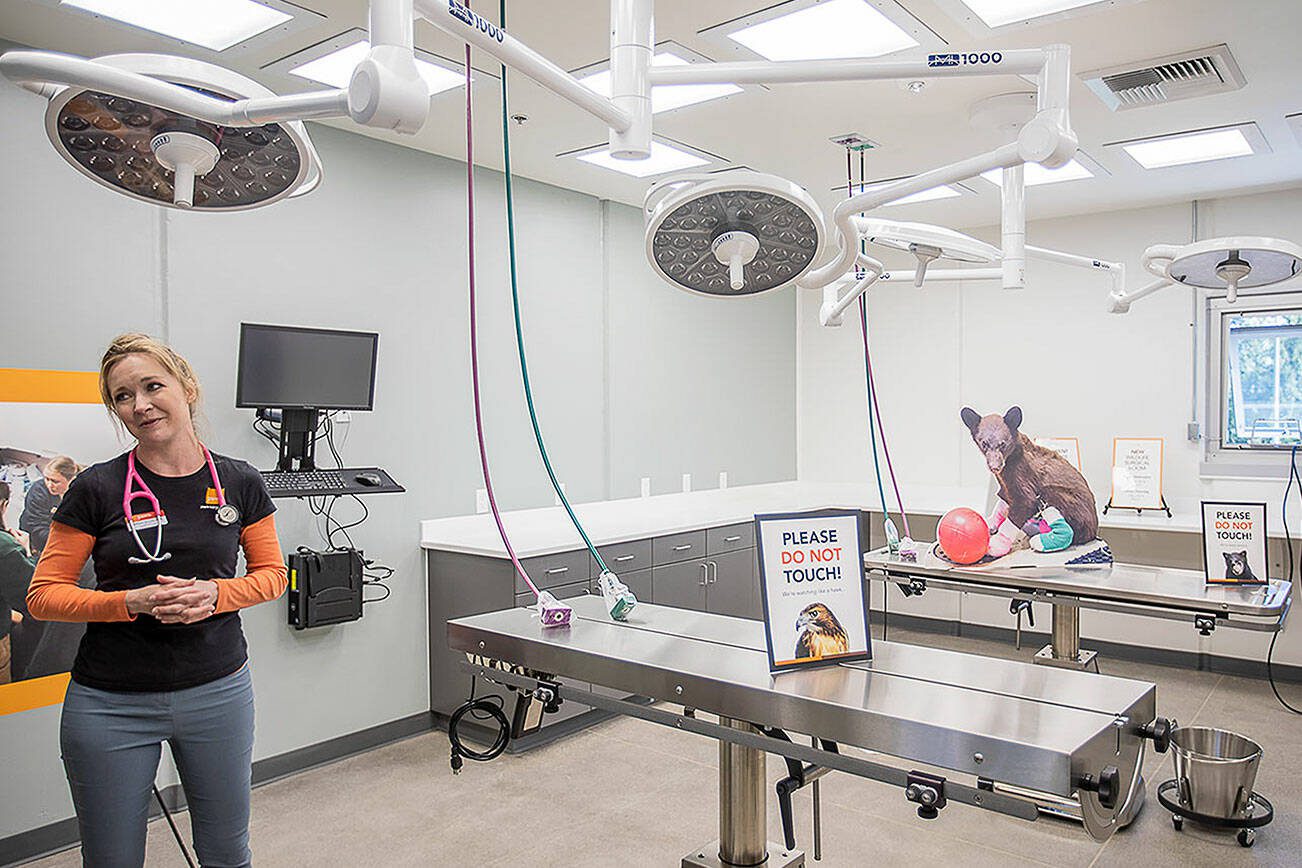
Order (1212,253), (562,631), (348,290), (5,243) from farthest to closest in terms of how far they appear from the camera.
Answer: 1. (348,290)
2. (5,243)
3. (1212,253)
4. (562,631)

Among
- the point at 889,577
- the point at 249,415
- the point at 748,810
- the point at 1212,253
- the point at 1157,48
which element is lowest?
the point at 748,810

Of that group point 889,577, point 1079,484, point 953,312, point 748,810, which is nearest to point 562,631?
point 748,810

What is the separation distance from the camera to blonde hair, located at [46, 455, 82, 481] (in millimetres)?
3186

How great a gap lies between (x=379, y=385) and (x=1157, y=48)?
10.5 ft

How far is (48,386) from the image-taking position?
10.3 ft

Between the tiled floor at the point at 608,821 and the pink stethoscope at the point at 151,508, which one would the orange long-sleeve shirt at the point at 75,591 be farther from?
the tiled floor at the point at 608,821

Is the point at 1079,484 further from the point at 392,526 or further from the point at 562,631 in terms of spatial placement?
the point at 392,526

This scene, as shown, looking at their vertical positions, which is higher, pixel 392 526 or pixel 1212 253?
pixel 1212 253

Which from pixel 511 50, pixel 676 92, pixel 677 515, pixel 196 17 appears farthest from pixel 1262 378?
pixel 196 17

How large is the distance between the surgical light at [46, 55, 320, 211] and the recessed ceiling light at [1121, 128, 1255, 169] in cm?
389

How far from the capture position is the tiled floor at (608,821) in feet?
10.3

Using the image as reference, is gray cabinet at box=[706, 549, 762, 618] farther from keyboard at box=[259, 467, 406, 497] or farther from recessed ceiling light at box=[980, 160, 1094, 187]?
recessed ceiling light at box=[980, 160, 1094, 187]

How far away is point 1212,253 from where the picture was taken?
274 centimetres

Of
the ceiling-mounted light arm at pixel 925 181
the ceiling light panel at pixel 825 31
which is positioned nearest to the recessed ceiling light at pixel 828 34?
the ceiling light panel at pixel 825 31
